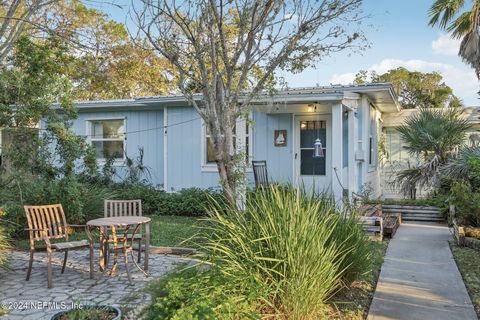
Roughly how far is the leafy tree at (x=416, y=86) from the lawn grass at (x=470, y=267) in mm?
21558

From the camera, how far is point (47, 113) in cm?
748

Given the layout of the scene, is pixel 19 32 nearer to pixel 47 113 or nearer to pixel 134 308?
pixel 47 113

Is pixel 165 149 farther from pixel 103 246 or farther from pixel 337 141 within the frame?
pixel 103 246

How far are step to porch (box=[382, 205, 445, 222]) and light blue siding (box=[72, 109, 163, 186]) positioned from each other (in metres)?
6.42

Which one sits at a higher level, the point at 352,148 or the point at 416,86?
the point at 416,86

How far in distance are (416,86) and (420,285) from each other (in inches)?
1034

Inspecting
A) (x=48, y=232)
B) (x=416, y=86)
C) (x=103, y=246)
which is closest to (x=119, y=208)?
(x=103, y=246)

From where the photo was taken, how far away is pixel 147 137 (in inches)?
501

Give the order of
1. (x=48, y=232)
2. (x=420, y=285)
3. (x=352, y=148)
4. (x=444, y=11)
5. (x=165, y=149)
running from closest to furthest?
(x=420, y=285)
(x=48, y=232)
(x=352, y=148)
(x=165, y=149)
(x=444, y=11)

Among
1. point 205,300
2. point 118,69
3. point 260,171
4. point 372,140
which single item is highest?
point 118,69

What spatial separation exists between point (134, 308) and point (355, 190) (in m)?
7.81

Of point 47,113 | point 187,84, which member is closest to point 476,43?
point 187,84

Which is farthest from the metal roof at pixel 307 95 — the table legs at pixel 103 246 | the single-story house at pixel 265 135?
the table legs at pixel 103 246

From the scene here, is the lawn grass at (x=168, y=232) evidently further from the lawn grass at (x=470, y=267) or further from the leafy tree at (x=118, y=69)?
the leafy tree at (x=118, y=69)
